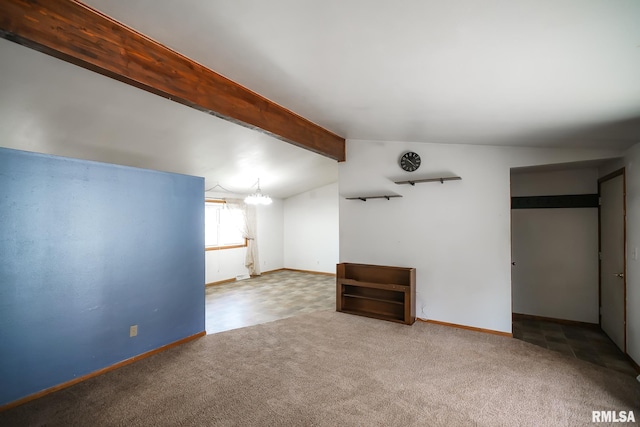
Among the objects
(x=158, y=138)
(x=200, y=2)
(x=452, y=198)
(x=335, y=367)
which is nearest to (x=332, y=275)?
(x=452, y=198)

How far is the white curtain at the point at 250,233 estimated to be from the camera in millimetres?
8094

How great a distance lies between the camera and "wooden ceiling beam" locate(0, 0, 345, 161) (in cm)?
161

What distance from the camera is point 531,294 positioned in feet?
15.3

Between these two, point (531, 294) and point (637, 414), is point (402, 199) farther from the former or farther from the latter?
point (637, 414)

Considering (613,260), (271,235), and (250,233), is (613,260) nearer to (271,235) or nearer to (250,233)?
(250,233)

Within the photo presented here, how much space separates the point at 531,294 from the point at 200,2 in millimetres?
5623

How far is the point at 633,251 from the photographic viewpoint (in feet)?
9.89

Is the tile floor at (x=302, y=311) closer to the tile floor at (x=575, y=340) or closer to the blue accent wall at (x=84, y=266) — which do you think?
the tile floor at (x=575, y=340)

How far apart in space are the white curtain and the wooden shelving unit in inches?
156

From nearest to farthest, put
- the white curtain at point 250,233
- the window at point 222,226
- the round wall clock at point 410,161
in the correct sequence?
the round wall clock at point 410,161 < the window at point 222,226 < the white curtain at point 250,233

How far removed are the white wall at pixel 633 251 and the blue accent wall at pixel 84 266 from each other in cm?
502

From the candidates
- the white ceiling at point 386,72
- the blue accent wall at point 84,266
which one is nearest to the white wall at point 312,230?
the white ceiling at point 386,72

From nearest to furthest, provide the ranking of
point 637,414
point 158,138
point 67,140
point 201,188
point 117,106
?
1. point 637,414
2. point 117,106
3. point 67,140
4. point 158,138
5. point 201,188

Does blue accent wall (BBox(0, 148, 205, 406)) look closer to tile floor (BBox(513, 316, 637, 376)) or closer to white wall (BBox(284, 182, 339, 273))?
tile floor (BBox(513, 316, 637, 376))
